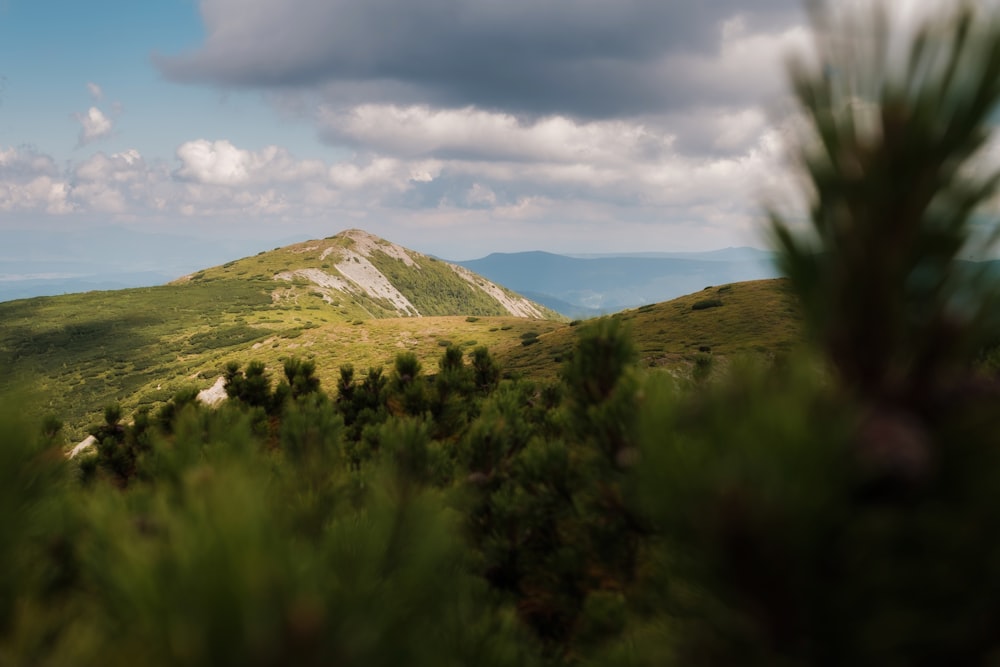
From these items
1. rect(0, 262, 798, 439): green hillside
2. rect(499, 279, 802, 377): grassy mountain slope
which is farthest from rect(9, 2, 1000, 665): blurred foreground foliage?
rect(499, 279, 802, 377): grassy mountain slope

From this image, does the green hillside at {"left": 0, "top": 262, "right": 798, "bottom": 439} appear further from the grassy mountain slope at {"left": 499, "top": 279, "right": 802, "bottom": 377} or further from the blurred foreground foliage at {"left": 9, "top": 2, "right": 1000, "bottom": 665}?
the blurred foreground foliage at {"left": 9, "top": 2, "right": 1000, "bottom": 665}

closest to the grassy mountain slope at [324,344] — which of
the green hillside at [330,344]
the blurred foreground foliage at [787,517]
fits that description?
the green hillside at [330,344]

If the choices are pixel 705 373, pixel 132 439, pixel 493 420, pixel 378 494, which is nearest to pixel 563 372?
pixel 493 420

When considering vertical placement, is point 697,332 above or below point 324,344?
above

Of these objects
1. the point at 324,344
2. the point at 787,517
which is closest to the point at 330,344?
the point at 324,344

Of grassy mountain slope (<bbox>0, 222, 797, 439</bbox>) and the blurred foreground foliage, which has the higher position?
the blurred foreground foliage

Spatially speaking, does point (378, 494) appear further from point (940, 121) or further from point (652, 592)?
point (940, 121)

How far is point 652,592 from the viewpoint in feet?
9.52

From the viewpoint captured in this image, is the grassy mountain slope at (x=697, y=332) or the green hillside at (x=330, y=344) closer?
the grassy mountain slope at (x=697, y=332)

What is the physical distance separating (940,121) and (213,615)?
2.90m

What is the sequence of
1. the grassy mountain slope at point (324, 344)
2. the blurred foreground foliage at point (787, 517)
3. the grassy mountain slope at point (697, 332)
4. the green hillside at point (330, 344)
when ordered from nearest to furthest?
the blurred foreground foliage at point (787, 517) < the grassy mountain slope at point (697, 332) < the green hillside at point (330, 344) < the grassy mountain slope at point (324, 344)

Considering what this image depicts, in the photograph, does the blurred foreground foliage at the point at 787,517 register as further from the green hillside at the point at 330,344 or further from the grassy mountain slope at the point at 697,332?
the grassy mountain slope at the point at 697,332

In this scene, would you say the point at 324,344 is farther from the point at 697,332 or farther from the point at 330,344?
the point at 697,332

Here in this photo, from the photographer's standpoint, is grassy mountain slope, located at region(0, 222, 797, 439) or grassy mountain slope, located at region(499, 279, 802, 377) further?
grassy mountain slope, located at region(0, 222, 797, 439)
